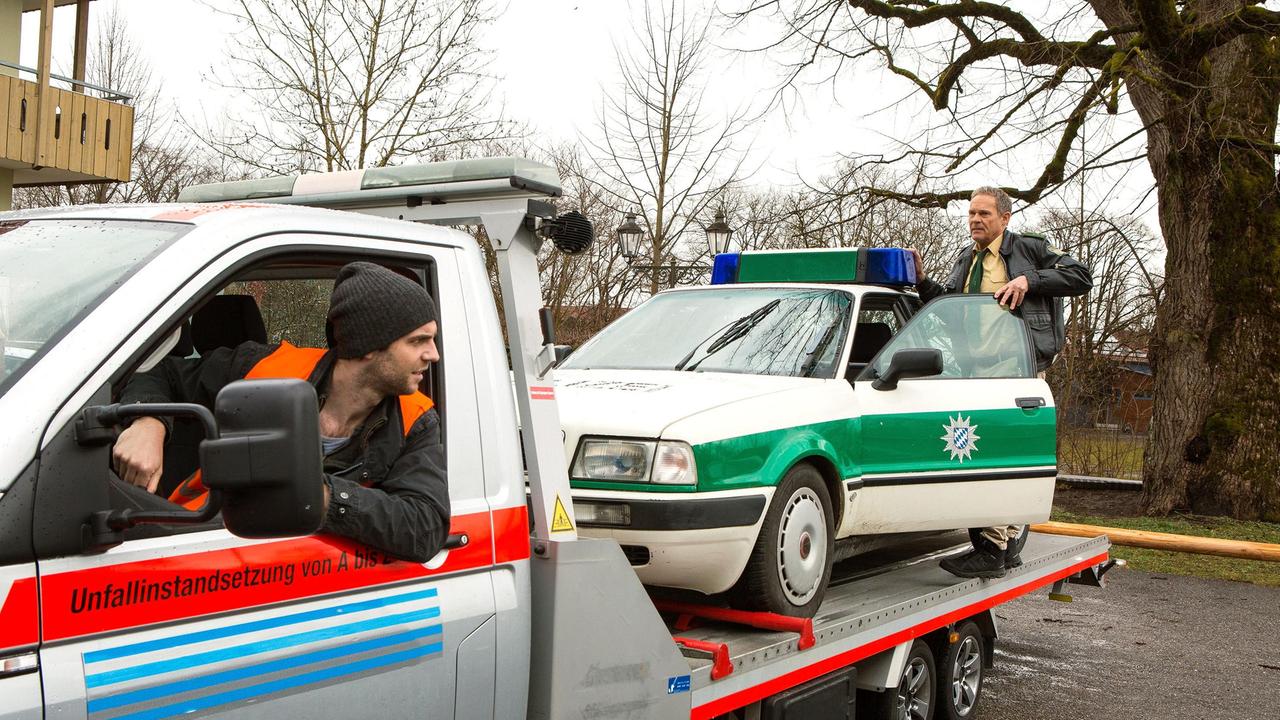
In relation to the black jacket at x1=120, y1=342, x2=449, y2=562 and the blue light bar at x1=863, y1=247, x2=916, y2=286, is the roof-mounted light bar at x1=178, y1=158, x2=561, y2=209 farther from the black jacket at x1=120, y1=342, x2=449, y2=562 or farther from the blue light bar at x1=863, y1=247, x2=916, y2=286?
the blue light bar at x1=863, y1=247, x2=916, y2=286

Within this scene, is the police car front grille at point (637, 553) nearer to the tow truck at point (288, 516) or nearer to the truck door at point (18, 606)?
the tow truck at point (288, 516)

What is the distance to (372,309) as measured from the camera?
256cm

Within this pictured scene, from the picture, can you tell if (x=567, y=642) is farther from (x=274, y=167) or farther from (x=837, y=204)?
(x=274, y=167)

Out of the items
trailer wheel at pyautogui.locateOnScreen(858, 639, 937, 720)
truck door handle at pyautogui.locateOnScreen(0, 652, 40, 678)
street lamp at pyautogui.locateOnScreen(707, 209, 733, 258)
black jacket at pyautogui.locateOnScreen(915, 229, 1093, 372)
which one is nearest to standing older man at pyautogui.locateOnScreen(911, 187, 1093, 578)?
black jacket at pyautogui.locateOnScreen(915, 229, 1093, 372)

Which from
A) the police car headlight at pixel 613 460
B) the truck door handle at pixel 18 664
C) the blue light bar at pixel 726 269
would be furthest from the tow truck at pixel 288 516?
the blue light bar at pixel 726 269

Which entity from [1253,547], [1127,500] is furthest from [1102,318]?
[1253,547]

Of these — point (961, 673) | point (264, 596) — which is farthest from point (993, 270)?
point (264, 596)

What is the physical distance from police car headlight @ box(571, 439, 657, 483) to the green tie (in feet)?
10.3

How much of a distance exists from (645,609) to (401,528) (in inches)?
38.5

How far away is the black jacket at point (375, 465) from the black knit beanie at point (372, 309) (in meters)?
0.16

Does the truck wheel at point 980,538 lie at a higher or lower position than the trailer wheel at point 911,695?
higher

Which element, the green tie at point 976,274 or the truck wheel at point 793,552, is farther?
the green tie at point 976,274

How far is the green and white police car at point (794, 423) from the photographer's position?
4.25 metres

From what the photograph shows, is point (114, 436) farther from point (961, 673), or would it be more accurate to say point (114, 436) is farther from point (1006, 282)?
point (1006, 282)
